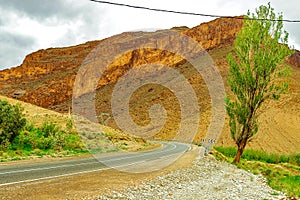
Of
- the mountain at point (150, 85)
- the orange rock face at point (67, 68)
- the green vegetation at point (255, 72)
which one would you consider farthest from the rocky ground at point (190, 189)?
the orange rock face at point (67, 68)

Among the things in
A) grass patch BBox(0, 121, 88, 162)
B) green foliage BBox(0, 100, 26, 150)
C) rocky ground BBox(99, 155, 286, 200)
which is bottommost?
rocky ground BBox(99, 155, 286, 200)

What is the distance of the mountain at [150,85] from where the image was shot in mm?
69250

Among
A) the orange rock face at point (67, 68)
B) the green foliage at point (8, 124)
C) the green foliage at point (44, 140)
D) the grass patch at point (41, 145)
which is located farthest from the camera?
the orange rock face at point (67, 68)

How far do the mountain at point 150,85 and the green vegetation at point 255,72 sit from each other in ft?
126

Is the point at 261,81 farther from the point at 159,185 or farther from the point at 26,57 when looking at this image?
the point at 26,57

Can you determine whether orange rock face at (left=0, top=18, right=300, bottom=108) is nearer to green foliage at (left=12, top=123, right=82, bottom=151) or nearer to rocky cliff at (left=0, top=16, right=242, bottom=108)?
rocky cliff at (left=0, top=16, right=242, bottom=108)

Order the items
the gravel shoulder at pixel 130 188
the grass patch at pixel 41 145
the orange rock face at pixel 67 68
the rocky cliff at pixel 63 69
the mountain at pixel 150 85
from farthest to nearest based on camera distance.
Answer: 1. the orange rock face at pixel 67 68
2. the rocky cliff at pixel 63 69
3. the mountain at pixel 150 85
4. the grass patch at pixel 41 145
5. the gravel shoulder at pixel 130 188

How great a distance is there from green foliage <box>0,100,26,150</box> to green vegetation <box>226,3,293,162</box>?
14.0m

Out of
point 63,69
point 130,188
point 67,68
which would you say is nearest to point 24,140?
point 130,188

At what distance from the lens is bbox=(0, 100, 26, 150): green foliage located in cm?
2019

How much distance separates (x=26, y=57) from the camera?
156000 millimetres

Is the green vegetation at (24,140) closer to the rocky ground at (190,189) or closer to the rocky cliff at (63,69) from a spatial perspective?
the rocky ground at (190,189)

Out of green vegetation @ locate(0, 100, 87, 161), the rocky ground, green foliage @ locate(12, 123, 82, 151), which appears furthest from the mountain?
the rocky ground

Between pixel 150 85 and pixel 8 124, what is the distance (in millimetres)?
83705
